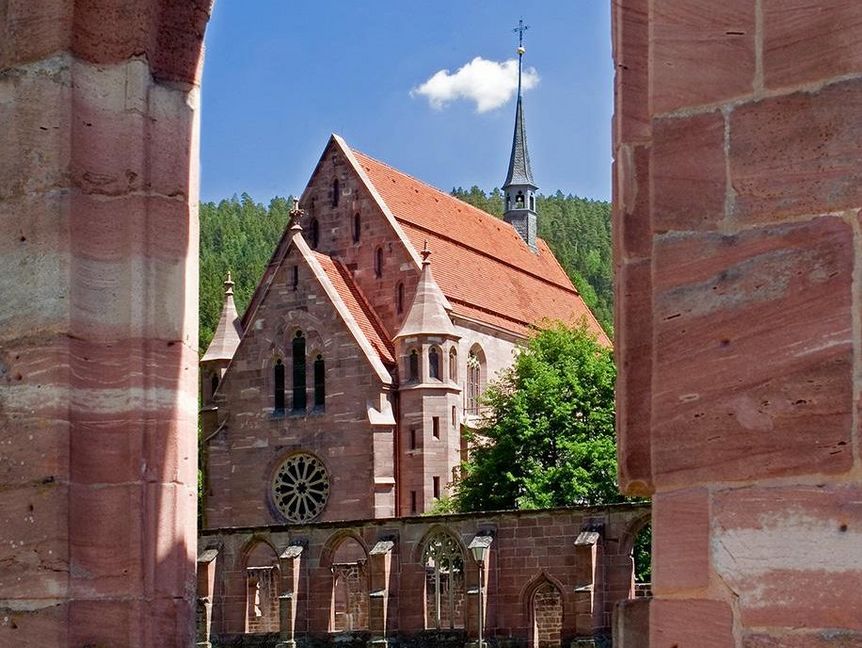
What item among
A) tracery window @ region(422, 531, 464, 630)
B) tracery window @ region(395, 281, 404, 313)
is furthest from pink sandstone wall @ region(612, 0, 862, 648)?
tracery window @ region(395, 281, 404, 313)

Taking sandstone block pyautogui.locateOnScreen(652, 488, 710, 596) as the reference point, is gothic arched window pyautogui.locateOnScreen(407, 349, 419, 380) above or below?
above

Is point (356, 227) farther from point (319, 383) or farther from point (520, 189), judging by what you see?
point (520, 189)

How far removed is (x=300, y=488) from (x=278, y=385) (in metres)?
2.89

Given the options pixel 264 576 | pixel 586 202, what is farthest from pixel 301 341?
pixel 586 202

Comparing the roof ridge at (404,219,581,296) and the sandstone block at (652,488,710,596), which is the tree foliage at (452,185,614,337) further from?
the sandstone block at (652,488,710,596)

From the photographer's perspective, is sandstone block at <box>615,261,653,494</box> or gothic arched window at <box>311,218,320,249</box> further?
gothic arched window at <box>311,218,320,249</box>

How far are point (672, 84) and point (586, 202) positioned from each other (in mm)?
134168

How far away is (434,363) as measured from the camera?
38531mm

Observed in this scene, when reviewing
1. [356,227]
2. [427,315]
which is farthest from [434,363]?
[356,227]

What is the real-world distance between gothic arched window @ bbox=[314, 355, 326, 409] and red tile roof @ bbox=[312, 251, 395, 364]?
1431 mm

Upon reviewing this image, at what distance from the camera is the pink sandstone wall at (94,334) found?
5488 mm

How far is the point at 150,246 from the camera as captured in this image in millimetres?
5824

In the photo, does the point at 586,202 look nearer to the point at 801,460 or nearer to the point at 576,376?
the point at 576,376

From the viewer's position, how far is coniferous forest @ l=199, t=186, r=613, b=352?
332 feet
